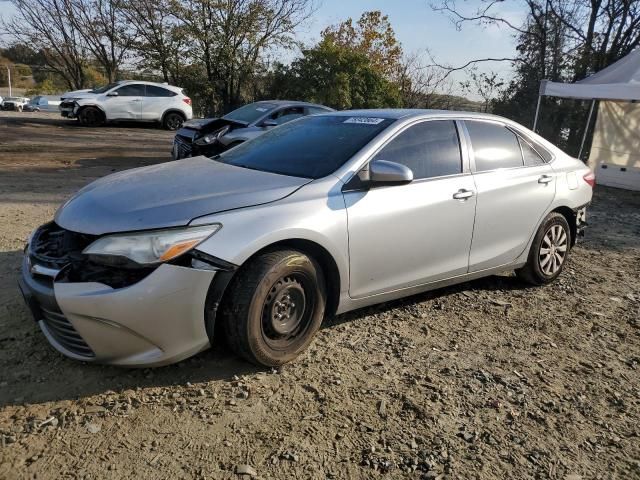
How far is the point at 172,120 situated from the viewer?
61.7 feet

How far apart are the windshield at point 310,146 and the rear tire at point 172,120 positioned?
15.5 meters

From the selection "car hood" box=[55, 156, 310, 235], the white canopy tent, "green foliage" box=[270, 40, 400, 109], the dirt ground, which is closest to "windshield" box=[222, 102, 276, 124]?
the dirt ground

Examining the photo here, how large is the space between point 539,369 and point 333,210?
1.72m

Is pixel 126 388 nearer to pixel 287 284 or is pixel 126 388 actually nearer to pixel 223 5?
pixel 287 284

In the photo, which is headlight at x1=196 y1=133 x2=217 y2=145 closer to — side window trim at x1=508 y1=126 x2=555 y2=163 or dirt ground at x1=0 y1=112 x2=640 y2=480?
dirt ground at x1=0 y1=112 x2=640 y2=480

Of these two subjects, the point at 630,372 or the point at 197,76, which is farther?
the point at 197,76

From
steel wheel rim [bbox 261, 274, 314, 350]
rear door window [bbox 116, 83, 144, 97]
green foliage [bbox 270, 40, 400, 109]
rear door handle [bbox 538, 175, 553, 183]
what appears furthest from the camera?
green foliage [bbox 270, 40, 400, 109]

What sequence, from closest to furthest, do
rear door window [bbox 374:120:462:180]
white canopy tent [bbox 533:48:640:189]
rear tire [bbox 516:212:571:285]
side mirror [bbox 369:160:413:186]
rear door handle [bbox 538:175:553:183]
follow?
side mirror [bbox 369:160:413:186], rear door window [bbox 374:120:462:180], rear door handle [bbox 538:175:553:183], rear tire [bbox 516:212:571:285], white canopy tent [bbox 533:48:640:189]

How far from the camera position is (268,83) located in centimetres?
2650

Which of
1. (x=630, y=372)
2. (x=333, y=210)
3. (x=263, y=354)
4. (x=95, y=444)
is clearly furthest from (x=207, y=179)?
(x=630, y=372)

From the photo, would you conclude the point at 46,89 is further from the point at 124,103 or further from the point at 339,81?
the point at 124,103

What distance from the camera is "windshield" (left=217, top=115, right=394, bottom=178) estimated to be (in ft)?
11.5

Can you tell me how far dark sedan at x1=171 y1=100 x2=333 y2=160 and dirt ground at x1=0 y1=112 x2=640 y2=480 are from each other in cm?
490

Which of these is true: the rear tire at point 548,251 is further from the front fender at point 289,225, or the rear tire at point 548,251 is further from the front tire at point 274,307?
the front tire at point 274,307
